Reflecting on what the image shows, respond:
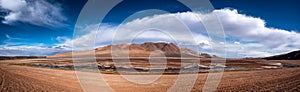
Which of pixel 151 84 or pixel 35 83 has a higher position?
pixel 35 83

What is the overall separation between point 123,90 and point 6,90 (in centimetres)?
905

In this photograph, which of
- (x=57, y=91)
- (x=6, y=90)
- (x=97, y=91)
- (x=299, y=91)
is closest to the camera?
(x=299, y=91)

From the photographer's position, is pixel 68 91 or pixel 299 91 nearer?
pixel 299 91

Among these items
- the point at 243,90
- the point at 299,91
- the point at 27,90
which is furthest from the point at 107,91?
the point at 299,91

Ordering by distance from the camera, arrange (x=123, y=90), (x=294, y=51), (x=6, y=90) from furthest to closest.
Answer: (x=294, y=51) < (x=123, y=90) < (x=6, y=90)

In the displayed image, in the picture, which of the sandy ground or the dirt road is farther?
the dirt road

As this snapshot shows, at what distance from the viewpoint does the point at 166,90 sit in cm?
2112

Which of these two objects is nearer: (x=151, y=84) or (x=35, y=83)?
(x=35, y=83)

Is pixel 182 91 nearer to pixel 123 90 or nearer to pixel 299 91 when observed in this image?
pixel 123 90

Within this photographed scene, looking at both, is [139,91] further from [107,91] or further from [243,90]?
[243,90]

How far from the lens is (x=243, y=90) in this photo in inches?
698

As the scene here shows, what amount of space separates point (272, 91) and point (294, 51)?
157 metres

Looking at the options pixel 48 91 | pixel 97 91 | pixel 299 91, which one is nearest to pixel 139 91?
pixel 97 91

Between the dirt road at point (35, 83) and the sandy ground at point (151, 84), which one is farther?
the dirt road at point (35, 83)
